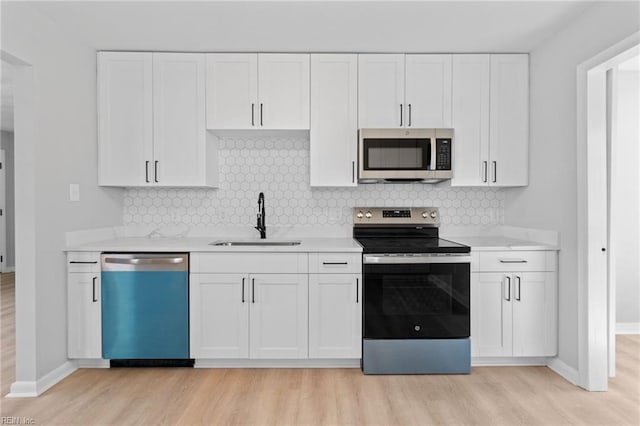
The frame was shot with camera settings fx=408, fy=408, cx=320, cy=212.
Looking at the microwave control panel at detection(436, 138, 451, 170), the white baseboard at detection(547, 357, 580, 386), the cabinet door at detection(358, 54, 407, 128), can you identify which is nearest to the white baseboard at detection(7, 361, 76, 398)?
the cabinet door at detection(358, 54, 407, 128)

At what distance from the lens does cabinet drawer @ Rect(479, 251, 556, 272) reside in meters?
3.00

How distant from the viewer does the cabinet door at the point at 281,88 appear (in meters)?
3.30

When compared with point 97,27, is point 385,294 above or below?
below

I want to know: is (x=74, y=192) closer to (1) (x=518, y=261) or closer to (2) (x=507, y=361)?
(1) (x=518, y=261)

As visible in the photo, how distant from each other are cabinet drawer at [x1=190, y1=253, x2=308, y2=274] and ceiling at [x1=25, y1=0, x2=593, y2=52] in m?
1.61

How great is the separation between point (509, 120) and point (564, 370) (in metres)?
1.94

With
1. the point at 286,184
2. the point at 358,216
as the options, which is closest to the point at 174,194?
the point at 286,184

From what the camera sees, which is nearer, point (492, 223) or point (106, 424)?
point (106, 424)

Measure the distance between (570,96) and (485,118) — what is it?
2.13 ft

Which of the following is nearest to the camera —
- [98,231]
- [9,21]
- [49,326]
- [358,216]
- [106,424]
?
[106,424]

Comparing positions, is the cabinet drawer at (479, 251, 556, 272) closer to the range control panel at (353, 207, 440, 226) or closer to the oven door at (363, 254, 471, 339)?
the oven door at (363, 254, 471, 339)

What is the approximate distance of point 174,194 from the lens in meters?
3.67

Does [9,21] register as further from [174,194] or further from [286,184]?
[286,184]

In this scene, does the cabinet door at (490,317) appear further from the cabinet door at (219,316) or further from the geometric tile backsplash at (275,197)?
the cabinet door at (219,316)
